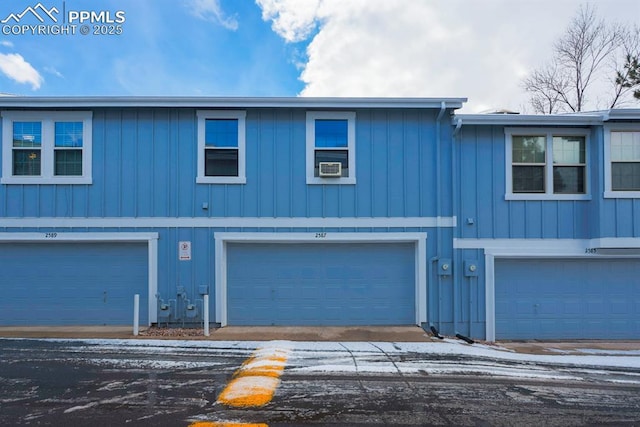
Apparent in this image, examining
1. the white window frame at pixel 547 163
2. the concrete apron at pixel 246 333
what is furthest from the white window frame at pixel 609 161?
the concrete apron at pixel 246 333

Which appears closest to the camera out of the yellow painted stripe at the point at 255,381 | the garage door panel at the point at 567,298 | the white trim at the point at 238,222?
the yellow painted stripe at the point at 255,381

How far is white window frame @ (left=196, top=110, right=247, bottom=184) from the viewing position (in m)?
8.05

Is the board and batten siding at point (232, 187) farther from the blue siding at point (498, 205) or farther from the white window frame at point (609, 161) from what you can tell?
the white window frame at point (609, 161)

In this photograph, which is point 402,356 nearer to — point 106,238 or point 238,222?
point 238,222

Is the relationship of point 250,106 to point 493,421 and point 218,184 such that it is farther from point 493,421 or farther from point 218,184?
point 493,421

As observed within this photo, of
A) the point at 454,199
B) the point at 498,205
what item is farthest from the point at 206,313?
the point at 498,205

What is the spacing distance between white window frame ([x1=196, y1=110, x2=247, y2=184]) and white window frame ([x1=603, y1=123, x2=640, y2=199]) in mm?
7762

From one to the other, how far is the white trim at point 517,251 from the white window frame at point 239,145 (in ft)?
16.2

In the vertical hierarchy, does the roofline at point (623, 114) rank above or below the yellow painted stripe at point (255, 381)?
above

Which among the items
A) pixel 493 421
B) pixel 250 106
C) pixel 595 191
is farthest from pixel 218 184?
pixel 595 191

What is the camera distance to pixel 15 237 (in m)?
7.92

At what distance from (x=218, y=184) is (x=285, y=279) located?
2.55 m

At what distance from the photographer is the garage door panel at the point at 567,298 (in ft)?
26.9

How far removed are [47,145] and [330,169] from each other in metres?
6.15
